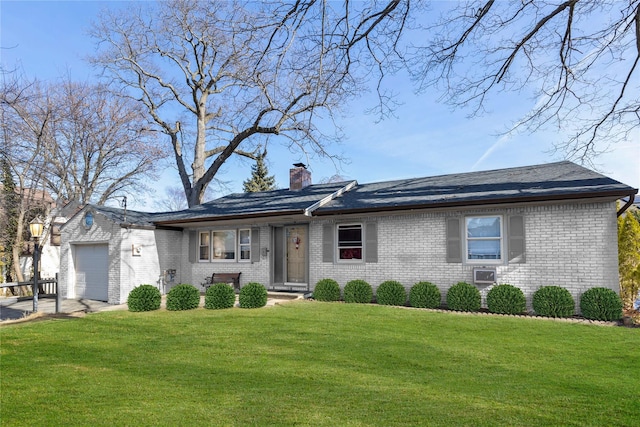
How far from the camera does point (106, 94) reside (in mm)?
21422

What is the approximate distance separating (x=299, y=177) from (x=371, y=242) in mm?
6177

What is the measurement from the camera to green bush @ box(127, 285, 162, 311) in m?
10.5

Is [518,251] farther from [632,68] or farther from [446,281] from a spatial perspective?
[632,68]

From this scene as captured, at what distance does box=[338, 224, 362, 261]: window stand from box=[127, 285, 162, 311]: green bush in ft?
18.2

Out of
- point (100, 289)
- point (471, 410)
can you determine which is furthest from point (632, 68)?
point (100, 289)

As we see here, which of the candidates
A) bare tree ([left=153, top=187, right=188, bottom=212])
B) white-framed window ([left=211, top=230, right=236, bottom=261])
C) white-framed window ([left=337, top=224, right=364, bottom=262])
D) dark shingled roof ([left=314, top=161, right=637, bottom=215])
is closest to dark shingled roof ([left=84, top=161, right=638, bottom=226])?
dark shingled roof ([left=314, top=161, right=637, bottom=215])

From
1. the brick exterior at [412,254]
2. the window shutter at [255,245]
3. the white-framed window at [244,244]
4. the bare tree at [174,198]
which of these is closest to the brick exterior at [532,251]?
the brick exterior at [412,254]

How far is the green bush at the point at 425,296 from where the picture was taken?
33.6ft

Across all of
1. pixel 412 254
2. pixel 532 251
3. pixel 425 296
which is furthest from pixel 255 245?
pixel 532 251

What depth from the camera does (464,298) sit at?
9781 mm

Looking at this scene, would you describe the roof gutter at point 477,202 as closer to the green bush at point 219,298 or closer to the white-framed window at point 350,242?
the white-framed window at point 350,242

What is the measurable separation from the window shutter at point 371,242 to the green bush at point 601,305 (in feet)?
17.3

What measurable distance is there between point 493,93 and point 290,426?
7506mm

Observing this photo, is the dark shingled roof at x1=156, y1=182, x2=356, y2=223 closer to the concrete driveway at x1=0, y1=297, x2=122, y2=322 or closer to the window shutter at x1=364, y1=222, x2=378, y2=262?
the window shutter at x1=364, y1=222, x2=378, y2=262
